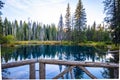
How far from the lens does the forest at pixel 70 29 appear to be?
4.09m

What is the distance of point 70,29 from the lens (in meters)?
4.43

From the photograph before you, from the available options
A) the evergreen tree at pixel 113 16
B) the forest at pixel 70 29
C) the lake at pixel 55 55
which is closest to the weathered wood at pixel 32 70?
the lake at pixel 55 55

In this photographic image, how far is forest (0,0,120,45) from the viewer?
409cm

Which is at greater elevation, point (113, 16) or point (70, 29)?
point (113, 16)

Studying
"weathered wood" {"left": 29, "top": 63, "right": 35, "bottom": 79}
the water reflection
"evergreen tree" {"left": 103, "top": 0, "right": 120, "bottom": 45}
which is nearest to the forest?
"evergreen tree" {"left": 103, "top": 0, "right": 120, "bottom": 45}

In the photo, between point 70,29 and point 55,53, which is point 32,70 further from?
point 70,29

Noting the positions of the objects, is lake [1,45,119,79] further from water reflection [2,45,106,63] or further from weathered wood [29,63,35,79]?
weathered wood [29,63,35,79]

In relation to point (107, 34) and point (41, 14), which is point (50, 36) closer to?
point (41, 14)

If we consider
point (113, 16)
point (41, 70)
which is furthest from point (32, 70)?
point (113, 16)

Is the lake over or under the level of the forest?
under

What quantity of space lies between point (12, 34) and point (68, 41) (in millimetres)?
1081

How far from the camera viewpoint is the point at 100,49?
423 cm

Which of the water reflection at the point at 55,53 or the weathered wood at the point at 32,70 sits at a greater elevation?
the water reflection at the point at 55,53

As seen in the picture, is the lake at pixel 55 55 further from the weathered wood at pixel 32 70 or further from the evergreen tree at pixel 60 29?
the weathered wood at pixel 32 70
